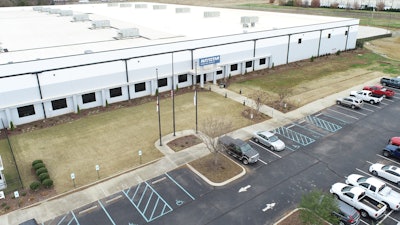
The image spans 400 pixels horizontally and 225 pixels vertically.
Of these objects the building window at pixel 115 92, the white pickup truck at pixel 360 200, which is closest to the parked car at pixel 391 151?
the white pickup truck at pixel 360 200

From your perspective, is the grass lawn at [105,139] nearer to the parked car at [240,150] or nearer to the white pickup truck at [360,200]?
the parked car at [240,150]

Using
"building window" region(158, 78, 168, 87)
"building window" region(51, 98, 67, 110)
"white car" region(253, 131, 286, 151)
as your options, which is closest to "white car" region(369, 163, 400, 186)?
"white car" region(253, 131, 286, 151)

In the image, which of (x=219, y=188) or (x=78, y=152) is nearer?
(x=219, y=188)

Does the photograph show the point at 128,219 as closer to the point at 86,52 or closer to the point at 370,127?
the point at 86,52

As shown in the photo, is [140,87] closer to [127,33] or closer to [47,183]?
[127,33]

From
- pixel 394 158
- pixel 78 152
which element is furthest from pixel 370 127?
pixel 78 152
